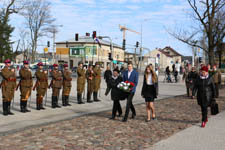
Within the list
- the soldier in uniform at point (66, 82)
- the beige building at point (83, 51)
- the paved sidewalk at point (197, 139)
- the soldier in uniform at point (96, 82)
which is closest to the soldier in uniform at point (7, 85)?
the soldier in uniform at point (66, 82)

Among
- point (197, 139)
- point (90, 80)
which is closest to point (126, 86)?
point (197, 139)

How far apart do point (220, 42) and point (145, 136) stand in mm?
17269

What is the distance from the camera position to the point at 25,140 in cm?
640

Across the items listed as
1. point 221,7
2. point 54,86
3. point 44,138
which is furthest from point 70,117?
point 221,7

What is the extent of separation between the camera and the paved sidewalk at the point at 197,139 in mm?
5852

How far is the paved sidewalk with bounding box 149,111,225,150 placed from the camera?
5852 millimetres

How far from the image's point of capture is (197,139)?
654 centimetres

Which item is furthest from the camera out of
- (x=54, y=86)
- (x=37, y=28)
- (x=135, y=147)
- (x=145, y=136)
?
(x=37, y=28)

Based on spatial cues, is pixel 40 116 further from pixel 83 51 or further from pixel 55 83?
pixel 83 51

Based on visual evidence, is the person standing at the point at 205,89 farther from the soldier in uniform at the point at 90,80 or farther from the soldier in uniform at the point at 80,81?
the soldier in uniform at the point at 90,80

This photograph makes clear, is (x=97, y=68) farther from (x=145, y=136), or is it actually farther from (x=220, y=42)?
(x=220, y=42)

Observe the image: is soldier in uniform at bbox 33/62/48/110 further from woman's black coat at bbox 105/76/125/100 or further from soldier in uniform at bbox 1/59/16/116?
woman's black coat at bbox 105/76/125/100

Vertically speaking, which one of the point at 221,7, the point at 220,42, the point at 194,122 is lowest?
the point at 194,122

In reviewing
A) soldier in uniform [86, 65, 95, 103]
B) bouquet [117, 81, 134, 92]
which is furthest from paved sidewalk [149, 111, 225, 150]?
soldier in uniform [86, 65, 95, 103]
